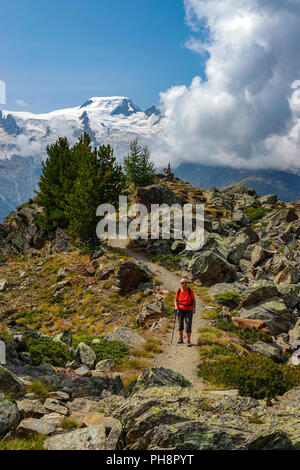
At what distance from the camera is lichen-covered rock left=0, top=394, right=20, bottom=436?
591 cm

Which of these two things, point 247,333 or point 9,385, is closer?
point 9,385

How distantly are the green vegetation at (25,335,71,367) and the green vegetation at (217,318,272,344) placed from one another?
10347 mm

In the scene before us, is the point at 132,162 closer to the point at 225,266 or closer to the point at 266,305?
the point at 225,266

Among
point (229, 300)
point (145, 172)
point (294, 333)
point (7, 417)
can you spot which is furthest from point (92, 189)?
point (145, 172)

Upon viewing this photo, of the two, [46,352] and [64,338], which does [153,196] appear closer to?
[64,338]

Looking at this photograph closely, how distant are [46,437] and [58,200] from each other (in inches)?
1595

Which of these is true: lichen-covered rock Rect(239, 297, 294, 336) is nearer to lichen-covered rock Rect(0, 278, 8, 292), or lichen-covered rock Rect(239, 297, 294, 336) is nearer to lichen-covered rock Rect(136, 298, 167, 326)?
lichen-covered rock Rect(136, 298, 167, 326)

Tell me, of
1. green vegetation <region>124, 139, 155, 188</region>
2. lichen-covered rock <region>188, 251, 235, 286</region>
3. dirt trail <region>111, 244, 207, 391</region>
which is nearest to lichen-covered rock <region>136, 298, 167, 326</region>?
dirt trail <region>111, 244, 207, 391</region>

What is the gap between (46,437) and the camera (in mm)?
5934

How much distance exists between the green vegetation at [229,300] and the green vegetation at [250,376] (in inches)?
400

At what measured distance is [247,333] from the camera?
1870 centimetres

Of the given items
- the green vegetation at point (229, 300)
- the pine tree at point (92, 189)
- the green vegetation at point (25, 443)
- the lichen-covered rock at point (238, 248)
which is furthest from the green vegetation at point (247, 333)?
the pine tree at point (92, 189)

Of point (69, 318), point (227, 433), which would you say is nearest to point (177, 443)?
point (227, 433)

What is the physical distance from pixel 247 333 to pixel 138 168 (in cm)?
6772
